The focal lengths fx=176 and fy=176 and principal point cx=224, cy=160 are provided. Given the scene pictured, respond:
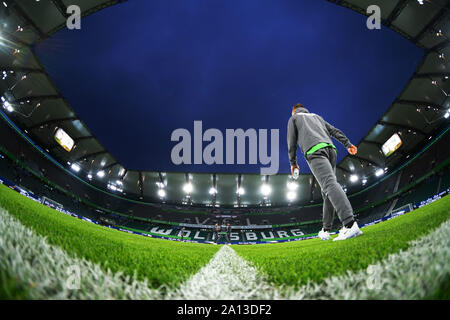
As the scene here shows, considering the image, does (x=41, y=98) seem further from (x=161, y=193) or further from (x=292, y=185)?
(x=292, y=185)

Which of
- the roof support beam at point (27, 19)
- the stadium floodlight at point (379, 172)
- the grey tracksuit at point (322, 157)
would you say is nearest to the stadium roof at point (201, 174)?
the roof support beam at point (27, 19)

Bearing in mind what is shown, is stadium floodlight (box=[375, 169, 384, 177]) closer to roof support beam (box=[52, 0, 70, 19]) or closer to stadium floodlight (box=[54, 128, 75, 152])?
roof support beam (box=[52, 0, 70, 19])

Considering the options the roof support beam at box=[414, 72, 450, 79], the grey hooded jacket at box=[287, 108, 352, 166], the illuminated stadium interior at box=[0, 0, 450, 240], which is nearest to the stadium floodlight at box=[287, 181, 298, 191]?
the illuminated stadium interior at box=[0, 0, 450, 240]

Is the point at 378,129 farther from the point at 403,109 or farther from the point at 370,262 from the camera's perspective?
the point at 370,262

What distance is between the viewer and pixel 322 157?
9.11ft

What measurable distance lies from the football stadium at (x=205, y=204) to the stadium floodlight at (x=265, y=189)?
0.79 ft

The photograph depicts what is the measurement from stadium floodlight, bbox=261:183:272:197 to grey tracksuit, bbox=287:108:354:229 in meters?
22.2

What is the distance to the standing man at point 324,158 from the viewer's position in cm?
253

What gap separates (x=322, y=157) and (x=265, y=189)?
2398cm

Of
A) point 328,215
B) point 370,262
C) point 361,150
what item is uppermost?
point 361,150

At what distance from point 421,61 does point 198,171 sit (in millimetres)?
23474

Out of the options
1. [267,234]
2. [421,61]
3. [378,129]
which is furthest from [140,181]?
[421,61]
